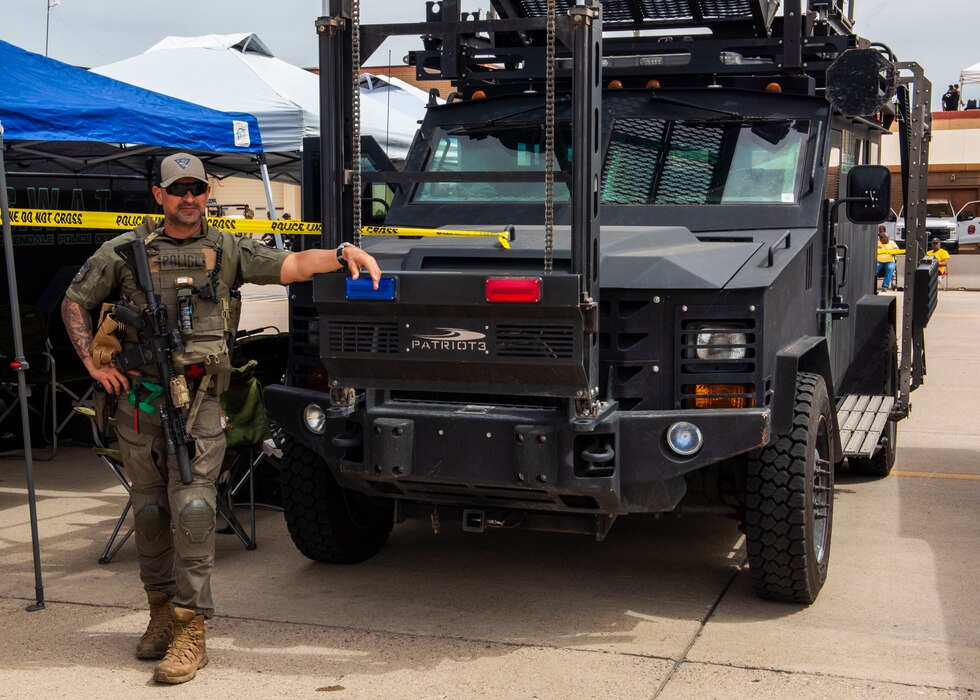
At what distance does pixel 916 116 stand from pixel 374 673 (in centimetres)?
497

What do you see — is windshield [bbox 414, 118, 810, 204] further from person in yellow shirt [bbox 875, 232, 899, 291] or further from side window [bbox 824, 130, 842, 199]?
person in yellow shirt [bbox 875, 232, 899, 291]

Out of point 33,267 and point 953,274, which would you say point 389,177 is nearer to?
point 33,267

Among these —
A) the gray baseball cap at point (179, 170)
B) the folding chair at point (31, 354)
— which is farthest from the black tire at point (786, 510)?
the folding chair at point (31, 354)

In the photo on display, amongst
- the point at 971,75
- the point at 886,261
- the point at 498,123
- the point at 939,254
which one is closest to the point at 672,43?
the point at 498,123

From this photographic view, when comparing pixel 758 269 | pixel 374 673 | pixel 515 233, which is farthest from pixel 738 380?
pixel 374 673

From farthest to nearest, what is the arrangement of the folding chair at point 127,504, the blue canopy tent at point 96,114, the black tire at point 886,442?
the black tire at point 886,442 < the blue canopy tent at point 96,114 < the folding chair at point 127,504

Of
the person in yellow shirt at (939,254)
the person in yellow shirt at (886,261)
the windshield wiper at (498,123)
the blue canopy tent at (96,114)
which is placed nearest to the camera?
the windshield wiper at (498,123)

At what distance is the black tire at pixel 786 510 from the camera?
4973 mm

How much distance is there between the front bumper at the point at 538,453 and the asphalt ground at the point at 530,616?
60 centimetres

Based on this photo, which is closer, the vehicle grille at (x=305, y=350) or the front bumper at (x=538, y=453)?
the front bumper at (x=538, y=453)

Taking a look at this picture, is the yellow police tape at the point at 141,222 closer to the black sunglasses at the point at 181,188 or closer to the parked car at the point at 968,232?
the black sunglasses at the point at 181,188

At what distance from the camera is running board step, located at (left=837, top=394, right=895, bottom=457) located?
255 inches

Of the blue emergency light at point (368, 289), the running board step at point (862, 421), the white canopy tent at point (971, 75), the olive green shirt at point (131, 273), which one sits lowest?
the running board step at point (862, 421)

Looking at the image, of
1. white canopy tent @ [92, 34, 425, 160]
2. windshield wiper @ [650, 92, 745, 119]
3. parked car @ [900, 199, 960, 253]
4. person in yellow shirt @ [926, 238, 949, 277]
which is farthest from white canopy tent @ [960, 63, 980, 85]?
windshield wiper @ [650, 92, 745, 119]
